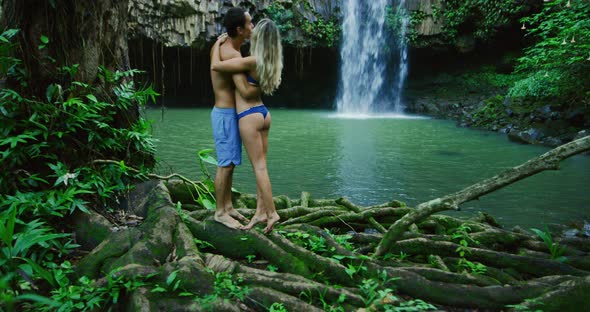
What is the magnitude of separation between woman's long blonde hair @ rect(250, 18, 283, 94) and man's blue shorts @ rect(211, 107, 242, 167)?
37 centimetres

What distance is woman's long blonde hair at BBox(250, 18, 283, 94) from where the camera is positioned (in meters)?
3.02

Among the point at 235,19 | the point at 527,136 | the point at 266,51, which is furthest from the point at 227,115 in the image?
the point at 527,136

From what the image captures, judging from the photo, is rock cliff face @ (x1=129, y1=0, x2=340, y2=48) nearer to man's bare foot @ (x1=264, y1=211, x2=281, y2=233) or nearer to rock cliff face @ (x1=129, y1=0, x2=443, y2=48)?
rock cliff face @ (x1=129, y1=0, x2=443, y2=48)

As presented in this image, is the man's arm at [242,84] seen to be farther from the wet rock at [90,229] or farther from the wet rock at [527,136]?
the wet rock at [527,136]

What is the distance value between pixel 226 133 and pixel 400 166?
7331 millimetres

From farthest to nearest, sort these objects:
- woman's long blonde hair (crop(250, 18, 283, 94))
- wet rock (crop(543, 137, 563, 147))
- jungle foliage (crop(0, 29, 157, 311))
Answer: wet rock (crop(543, 137, 563, 147)) → woman's long blonde hair (crop(250, 18, 283, 94)) → jungle foliage (crop(0, 29, 157, 311))

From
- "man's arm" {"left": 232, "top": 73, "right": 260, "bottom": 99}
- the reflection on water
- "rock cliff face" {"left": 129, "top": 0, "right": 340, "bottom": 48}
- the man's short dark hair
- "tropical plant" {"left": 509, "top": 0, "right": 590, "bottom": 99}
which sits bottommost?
the reflection on water

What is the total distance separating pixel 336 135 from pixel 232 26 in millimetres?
11554

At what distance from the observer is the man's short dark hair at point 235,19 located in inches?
122

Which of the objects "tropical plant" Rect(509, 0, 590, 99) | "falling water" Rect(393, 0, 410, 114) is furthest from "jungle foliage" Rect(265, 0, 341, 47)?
"tropical plant" Rect(509, 0, 590, 99)

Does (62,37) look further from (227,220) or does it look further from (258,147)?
(227,220)

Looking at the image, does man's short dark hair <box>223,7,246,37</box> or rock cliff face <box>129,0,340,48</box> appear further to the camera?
rock cliff face <box>129,0,340,48</box>

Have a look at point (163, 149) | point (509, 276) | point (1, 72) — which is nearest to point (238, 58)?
point (1, 72)

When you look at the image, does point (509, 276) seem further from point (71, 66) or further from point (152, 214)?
point (71, 66)
